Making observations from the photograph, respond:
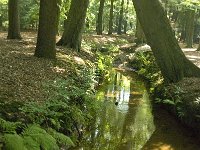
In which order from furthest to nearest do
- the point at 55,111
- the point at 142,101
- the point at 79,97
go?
the point at 142,101 < the point at 79,97 < the point at 55,111

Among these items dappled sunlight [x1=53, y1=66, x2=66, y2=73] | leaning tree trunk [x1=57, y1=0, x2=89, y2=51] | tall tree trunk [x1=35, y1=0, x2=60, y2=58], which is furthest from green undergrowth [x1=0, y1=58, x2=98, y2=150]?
leaning tree trunk [x1=57, y1=0, x2=89, y2=51]

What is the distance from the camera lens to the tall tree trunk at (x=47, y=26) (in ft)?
43.4

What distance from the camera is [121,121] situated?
440 inches

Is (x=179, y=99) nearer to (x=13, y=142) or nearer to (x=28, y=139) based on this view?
(x=28, y=139)

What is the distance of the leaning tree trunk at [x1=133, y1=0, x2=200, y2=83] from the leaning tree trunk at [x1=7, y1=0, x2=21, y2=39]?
768 cm

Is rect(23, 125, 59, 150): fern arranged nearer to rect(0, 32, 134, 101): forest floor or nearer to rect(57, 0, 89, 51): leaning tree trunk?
rect(0, 32, 134, 101): forest floor

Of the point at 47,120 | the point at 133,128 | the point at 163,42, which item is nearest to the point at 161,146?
the point at 133,128

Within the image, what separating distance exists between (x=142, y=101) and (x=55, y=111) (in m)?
6.89

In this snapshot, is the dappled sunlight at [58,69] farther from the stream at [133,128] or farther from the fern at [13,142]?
the fern at [13,142]

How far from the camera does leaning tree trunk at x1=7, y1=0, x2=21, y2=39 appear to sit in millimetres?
19048

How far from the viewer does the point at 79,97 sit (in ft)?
32.8

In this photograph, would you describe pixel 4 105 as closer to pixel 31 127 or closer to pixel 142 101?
pixel 31 127

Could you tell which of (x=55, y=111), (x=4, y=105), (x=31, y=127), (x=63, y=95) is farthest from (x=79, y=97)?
(x=31, y=127)

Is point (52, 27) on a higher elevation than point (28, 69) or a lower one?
higher
